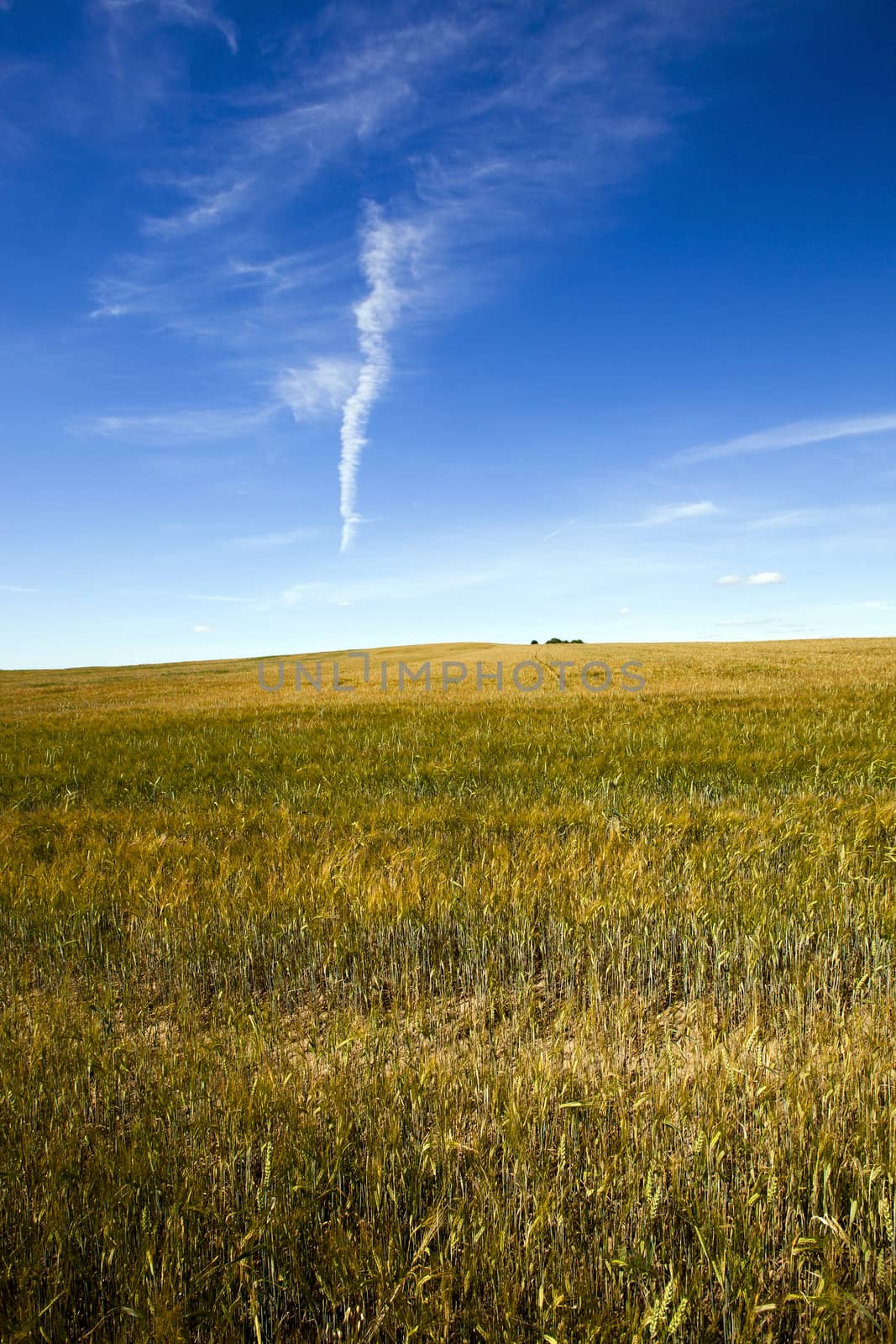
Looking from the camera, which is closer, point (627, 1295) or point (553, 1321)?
point (553, 1321)

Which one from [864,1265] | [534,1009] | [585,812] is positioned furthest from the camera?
[585,812]

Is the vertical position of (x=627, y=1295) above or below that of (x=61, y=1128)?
below

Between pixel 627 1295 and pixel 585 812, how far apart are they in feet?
16.0

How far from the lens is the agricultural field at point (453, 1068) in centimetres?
197

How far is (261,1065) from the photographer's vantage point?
9.43 ft

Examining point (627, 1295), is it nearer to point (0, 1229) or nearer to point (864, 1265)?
point (864, 1265)

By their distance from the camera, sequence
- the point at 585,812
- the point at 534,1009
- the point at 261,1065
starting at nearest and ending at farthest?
the point at 261,1065
the point at 534,1009
the point at 585,812

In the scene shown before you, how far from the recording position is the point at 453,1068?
9.41 feet

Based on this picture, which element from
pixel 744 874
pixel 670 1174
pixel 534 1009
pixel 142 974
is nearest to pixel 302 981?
pixel 142 974

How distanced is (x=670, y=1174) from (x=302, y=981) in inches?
95.8

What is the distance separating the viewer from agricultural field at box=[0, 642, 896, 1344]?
6.47 ft

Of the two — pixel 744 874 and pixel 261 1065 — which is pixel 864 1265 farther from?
pixel 744 874

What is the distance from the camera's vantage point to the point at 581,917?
4.30 meters

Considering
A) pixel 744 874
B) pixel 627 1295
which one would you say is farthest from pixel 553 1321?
pixel 744 874
